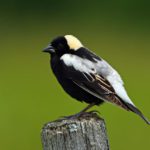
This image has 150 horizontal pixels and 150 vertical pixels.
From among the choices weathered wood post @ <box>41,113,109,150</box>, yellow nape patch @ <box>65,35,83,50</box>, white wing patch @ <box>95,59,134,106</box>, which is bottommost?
weathered wood post @ <box>41,113,109,150</box>

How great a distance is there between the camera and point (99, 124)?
5410 millimetres

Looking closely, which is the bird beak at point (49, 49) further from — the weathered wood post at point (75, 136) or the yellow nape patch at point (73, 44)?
the weathered wood post at point (75, 136)

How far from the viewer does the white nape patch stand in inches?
262

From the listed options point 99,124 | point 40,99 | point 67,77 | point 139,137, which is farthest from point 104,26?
point 99,124

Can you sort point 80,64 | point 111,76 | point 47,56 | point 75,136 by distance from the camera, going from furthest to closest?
point 47,56
point 80,64
point 111,76
point 75,136

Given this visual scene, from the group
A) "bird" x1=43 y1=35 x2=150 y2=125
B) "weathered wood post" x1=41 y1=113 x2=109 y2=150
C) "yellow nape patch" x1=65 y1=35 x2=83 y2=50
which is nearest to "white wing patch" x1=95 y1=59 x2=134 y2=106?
"bird" x1=43 y1=35 x2=150 y2=125

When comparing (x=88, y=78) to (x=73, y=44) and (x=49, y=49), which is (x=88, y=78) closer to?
(x=73, y=44)

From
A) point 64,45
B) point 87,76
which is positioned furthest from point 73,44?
point 87,76

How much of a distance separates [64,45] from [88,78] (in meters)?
0.50

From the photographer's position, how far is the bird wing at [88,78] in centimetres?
654

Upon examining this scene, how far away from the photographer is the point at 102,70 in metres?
6.58

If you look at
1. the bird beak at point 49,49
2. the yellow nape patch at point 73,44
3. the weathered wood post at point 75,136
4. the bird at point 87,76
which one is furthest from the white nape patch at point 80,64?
the weathered wood post at point 75,136

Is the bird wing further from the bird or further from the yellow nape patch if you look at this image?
the yellow nape patch

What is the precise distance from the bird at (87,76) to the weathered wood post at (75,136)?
98 centimetres
